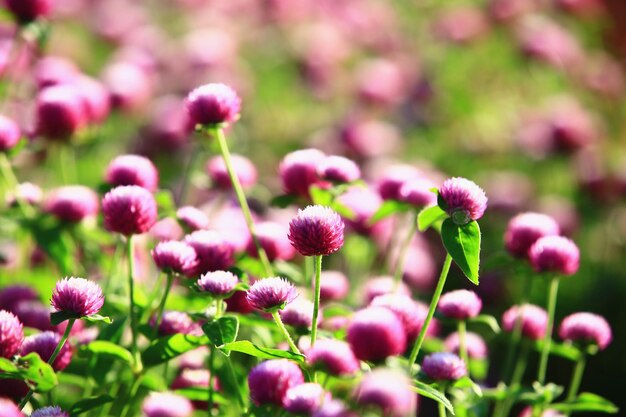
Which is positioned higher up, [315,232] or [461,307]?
[315,232]

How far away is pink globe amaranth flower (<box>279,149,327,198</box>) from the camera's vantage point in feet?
6.64

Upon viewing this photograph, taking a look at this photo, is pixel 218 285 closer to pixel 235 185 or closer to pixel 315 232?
pixel 315 232

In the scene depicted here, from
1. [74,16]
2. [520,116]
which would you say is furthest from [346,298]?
[74,16]

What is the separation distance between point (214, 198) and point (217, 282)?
2.40 m

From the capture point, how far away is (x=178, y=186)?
4.14m

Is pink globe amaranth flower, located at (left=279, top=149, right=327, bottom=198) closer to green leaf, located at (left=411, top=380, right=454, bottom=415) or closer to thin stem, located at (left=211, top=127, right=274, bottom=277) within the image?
thin stem, located at (left=211, top=127, right=274, bottom=277)

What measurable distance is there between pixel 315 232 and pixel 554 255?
60cm

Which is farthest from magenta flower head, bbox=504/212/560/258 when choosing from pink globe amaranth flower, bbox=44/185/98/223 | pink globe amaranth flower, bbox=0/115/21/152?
pink globe amaranth flower, bbox=0/115/21/152

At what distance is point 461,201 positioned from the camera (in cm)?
152

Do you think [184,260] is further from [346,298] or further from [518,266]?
[346,298]

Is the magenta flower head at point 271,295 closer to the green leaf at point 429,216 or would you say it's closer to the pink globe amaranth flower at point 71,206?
the green leaf at point 429,216

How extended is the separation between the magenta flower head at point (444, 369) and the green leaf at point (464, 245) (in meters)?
0.16

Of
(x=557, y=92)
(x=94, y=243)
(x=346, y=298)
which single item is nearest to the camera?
(x=94, y=243)

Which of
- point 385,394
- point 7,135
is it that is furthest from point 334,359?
point 7,135
